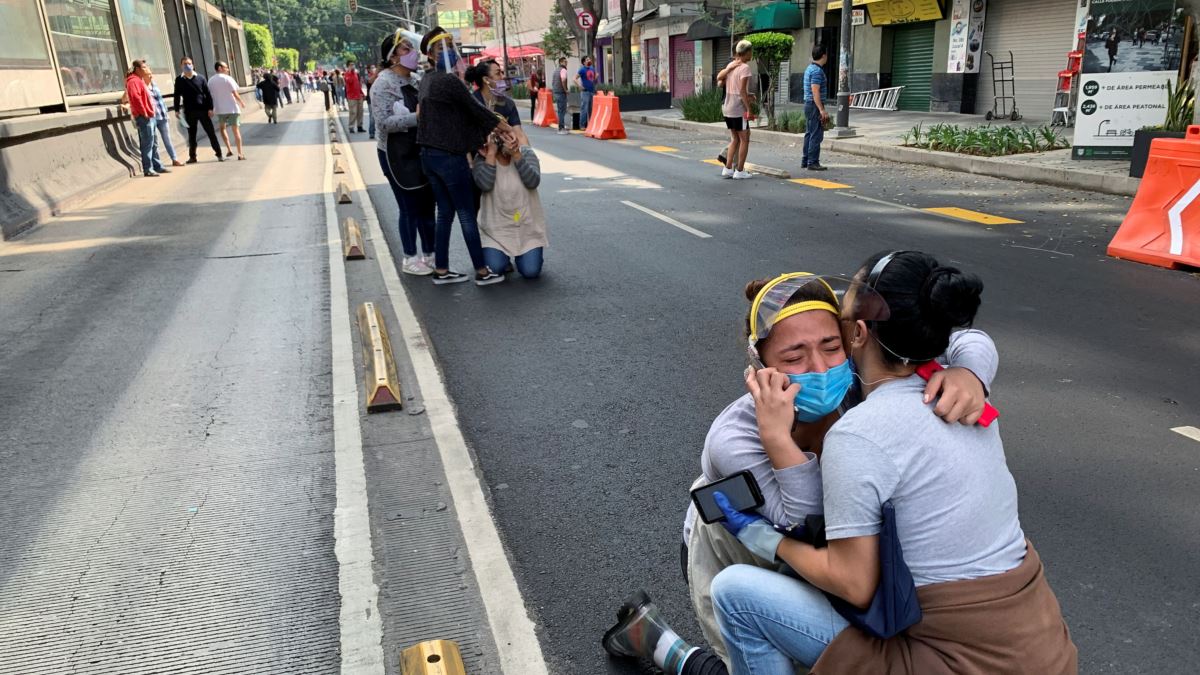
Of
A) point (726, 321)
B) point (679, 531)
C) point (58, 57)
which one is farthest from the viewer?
point (58, 57)

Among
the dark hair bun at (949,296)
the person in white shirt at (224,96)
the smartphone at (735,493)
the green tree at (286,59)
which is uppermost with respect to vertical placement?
the green tree at (286,59)

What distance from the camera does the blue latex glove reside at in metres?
1.97

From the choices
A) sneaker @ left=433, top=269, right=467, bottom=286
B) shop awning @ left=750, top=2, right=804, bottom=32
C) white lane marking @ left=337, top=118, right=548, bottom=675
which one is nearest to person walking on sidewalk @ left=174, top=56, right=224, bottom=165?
sneaker @ left=433, top=269, right=467, bottom=286

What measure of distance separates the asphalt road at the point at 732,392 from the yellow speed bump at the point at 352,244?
920 mm

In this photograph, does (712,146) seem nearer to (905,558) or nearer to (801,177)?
(801,177)

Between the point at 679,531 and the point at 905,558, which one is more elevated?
the point at 905,558

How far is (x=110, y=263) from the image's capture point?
28.9ft

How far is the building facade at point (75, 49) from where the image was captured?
13.6m

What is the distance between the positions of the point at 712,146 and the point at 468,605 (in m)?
17.4

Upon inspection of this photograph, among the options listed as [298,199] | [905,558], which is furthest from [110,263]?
[905,558]

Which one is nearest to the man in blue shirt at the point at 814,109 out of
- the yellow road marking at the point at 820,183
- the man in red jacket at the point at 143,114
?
the yellow road marking at the point at 820,183

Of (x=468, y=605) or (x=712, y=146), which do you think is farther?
(x=712, y=146)

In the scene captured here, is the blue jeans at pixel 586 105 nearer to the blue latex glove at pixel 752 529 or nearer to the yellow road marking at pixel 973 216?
the yellow road marking at pixel 973 216

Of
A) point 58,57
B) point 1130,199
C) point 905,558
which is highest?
point 58,57
